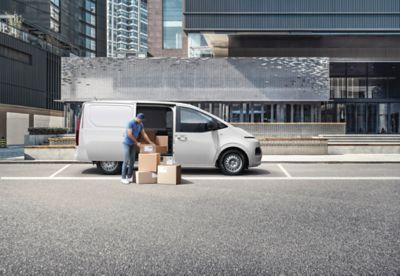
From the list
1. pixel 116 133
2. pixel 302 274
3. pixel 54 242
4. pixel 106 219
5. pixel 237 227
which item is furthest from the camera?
pixel 116 133

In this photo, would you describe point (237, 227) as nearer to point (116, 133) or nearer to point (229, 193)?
point (229, 193)

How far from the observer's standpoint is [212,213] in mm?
6129

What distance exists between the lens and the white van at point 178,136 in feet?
35.1

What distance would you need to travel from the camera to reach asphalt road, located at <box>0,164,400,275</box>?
379 centimetres

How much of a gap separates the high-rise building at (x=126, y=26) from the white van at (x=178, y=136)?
5909 inches

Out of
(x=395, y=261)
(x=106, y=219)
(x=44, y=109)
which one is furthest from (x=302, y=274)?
(x=44, y=109)

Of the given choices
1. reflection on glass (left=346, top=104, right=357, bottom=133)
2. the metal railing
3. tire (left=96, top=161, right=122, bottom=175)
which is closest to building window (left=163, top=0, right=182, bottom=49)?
the metal railing

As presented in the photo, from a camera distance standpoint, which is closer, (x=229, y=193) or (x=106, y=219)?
(x=106, y=219)

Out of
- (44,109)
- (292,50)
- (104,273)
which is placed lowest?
(104,273)

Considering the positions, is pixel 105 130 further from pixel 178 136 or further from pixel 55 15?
pixel 55 15

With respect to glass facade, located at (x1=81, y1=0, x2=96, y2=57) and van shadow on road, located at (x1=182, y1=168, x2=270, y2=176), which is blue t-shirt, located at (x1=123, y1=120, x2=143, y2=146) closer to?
van shadow on road, located at (x1=182, y1=168, x2=270, y2=176)

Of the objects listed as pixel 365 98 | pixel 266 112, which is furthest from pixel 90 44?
pixel 365 98

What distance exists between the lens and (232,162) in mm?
11023

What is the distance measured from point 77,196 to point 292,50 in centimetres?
2933
